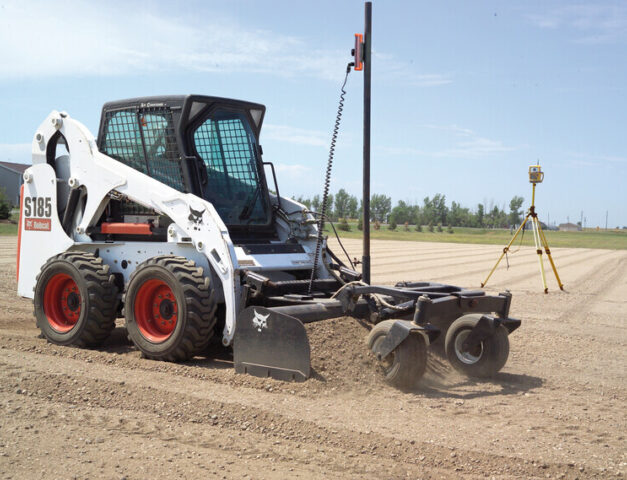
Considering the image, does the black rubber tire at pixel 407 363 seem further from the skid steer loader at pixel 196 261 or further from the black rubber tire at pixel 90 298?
the black rubber tire at pixel 90 298

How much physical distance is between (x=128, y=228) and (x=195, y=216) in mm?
1310

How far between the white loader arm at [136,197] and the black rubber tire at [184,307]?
0.19 metres

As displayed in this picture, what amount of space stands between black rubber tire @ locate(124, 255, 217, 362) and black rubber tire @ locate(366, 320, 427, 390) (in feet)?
6.24

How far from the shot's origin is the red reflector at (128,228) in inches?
310

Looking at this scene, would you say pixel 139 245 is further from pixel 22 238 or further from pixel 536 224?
pixel 536 224

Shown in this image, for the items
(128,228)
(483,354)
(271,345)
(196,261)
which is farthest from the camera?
(128,228)

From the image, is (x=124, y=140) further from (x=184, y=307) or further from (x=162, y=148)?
(x=184, y=307)

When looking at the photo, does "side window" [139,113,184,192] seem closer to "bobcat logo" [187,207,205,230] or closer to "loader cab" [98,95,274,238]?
"loader cab" [98,95,274,238]

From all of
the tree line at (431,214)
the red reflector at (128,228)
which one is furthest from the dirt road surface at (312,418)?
the tree line at (431,214)

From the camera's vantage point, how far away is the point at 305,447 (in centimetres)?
466

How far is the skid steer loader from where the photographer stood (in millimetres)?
6480

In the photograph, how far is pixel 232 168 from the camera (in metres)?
8.36

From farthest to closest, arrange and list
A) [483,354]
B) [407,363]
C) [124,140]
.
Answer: [124,140], [483,354], [407,363]

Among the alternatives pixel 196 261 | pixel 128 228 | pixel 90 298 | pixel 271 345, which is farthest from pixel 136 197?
pixel 271 345
